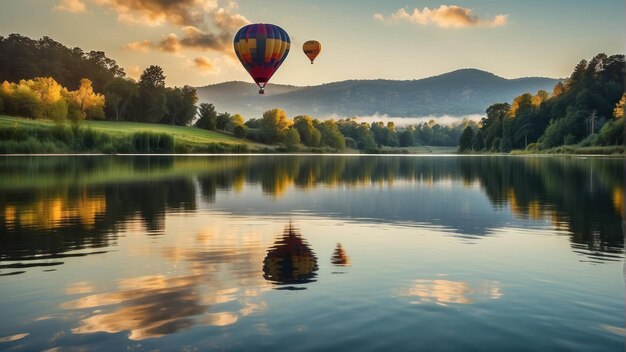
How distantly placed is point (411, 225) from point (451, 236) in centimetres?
338

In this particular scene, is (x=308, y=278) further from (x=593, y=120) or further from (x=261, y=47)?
(x=593, y=120)

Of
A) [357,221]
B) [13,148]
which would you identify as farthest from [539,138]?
[357,221]

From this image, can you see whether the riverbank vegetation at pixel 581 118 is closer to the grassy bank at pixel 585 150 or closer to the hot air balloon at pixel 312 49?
the grassy bank at pixel 585 150

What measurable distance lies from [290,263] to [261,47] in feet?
199

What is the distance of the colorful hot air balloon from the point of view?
242 feet

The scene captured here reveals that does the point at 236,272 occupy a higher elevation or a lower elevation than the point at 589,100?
lower

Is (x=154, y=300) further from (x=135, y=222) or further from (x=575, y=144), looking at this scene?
(x=575, y=144)

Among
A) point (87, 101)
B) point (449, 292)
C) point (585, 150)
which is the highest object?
point (87, 101)

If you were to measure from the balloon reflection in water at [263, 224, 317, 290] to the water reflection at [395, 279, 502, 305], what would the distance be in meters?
2.66

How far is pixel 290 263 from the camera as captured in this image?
16.7m

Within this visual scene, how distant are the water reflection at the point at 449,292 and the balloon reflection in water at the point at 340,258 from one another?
9.69ft

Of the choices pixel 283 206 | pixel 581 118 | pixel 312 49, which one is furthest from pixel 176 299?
pixel 581 118

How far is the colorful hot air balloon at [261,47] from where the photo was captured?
242 feet

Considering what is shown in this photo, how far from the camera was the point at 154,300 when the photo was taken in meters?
12.4
